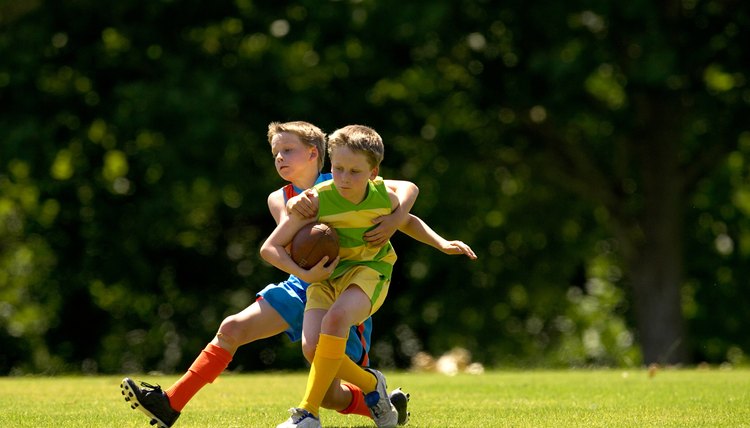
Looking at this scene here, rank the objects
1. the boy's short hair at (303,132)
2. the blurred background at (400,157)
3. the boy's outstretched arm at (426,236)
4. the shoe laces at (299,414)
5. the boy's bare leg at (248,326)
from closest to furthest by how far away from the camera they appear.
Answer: the shoe laces at (299,414) → the boy's outstretched arm at (426,236) → the boy's bare leg at (248,326) → the boy's short hair at (303,132) → the blurred background at (400,157)

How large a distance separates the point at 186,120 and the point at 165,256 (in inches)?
340

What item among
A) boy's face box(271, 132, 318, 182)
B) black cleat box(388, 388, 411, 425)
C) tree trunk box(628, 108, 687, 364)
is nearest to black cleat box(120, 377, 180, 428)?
black cleat box(388, 388, 411, 425)

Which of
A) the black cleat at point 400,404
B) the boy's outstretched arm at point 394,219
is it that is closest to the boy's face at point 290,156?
the boy's outstretched arm at point 394,219

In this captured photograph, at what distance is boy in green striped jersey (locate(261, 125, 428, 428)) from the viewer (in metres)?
6.21

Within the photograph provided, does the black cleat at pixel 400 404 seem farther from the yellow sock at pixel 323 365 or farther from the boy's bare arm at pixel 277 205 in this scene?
the boy's bare arm at pixel 277 205

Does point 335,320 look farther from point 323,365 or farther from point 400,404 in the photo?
point 400,404

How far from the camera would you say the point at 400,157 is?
66.9 ft

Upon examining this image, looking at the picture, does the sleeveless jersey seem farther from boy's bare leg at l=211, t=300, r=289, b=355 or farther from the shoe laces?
the shoe laces

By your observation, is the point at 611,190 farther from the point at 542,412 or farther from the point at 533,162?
the point at 542,412

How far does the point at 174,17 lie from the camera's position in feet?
59.0

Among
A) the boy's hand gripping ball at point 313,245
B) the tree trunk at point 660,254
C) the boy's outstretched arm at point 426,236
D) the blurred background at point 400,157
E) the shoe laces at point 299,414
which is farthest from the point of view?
the tree trunk at point 660,254

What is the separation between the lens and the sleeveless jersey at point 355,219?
21.0 ft

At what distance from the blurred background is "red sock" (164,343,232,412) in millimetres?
9932

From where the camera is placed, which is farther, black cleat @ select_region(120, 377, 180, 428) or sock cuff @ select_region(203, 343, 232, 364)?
sock cuff @ select_region(203, 343, 232, 364)
